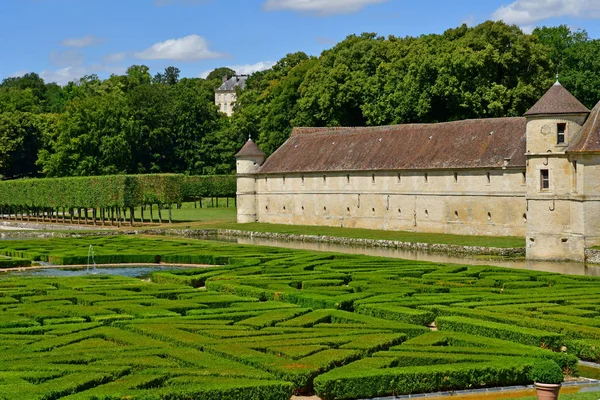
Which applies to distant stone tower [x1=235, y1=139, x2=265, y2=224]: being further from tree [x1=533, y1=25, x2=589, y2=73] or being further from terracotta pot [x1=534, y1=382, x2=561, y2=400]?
terracotta pot [x1=534, y1=382, x2=561, y2=400]

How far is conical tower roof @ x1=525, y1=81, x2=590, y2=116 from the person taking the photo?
133 feet

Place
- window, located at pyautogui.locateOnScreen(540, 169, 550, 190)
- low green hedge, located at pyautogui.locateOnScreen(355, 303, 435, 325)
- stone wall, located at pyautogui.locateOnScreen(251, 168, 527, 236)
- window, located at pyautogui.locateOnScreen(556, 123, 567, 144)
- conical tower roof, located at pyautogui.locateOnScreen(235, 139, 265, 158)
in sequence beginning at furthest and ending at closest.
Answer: conical tower roof, located at pyautogui.locateOnScreen(235, 139, 265, 158) < stone wall, located at pyautogui.locateOnScreen(251, 168, 527, 236) < window, located at pyautogui.locateOnScreen(540, 169, 550, 190) < window, located at pyautogui.locateOnScreen(556, 123, 567, 144) < low green hedge, located at pyautogui.locateOnScreen(355, 303, 435, 325)

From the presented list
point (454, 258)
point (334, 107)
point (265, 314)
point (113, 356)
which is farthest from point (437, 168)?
point (113, 356)

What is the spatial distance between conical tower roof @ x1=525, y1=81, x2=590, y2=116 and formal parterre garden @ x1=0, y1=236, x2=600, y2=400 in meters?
11.3

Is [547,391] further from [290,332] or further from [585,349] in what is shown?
[290,332]

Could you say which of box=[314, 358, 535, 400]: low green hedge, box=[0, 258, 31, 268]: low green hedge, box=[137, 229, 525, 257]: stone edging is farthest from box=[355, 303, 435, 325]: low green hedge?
box=[0, 258, 31, 268]: low green hedge

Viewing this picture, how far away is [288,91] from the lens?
83.6 m

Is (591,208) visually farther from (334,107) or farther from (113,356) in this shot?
(334,107)

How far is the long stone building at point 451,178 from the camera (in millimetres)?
40188

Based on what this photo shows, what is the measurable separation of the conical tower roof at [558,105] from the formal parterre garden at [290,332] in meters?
11.3

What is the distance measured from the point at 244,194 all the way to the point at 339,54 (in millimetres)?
15985

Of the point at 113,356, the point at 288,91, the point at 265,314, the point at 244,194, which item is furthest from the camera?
the point at 288,91

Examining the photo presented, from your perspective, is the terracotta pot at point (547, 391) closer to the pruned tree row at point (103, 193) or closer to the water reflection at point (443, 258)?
the water reflection at point (443, 258)

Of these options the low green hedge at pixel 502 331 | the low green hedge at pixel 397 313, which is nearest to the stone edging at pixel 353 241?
the low green hedge at pixel 397 313
